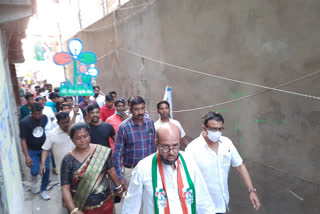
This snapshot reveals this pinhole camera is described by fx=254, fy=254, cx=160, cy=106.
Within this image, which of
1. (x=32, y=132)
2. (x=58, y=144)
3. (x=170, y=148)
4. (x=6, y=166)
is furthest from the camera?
(x=32, y=132)

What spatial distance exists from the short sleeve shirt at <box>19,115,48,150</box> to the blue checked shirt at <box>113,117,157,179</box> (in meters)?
1.77

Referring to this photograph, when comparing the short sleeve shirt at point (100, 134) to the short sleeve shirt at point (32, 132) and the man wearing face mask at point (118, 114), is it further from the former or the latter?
the short sleeve shirt at point (32, 132)

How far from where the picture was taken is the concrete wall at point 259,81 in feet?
10.1

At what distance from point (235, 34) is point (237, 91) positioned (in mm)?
867

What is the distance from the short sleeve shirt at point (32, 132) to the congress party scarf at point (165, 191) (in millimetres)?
3071

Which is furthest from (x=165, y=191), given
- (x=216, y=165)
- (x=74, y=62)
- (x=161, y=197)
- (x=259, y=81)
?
(x=74, y=62)

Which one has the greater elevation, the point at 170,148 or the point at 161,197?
the point at 170,148

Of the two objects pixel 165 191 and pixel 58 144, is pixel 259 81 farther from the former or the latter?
pixel 58 144

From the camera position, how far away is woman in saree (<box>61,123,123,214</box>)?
2.46 meters

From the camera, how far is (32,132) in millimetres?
4250

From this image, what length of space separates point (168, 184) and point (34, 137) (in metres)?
3.21

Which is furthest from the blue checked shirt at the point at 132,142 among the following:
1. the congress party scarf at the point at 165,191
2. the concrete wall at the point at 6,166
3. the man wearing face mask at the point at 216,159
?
the congress party scarf at the point at 165,191

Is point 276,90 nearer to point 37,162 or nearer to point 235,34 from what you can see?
point 235,34

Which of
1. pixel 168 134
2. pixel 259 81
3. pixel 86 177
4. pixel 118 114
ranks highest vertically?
pixel 259 81
